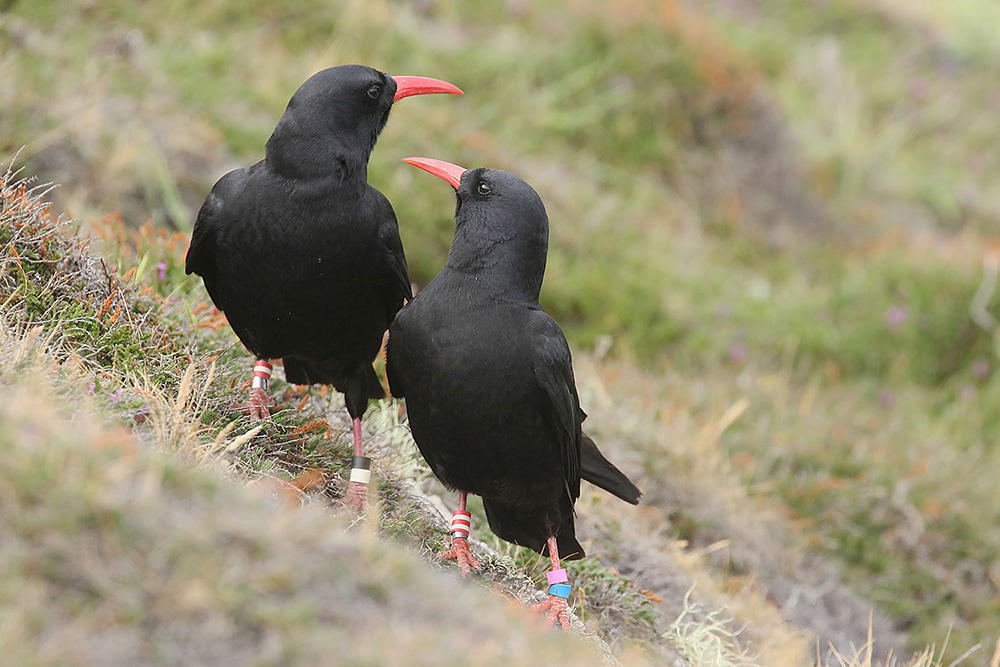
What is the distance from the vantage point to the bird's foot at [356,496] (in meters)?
3.90

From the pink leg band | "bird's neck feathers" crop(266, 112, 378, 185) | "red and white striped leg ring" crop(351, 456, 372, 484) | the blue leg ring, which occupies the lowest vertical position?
the blue leg ring

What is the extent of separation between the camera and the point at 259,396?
4258 mm

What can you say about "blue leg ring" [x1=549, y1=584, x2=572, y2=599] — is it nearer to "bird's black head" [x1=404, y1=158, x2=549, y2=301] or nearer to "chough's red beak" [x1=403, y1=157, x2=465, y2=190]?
"bird's black head" [x1=404, y1=158, x2=549, y2=301]

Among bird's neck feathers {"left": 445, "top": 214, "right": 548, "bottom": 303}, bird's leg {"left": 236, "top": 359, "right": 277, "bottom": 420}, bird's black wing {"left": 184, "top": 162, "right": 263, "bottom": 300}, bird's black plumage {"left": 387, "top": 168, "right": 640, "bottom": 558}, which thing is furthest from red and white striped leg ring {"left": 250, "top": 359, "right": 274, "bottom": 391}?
bird's neck feathers {"left": 445, "top": 214, "right": 548, "bottom": 303}

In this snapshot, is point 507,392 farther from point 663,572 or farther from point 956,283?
point 956,283

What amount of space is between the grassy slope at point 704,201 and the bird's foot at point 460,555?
5.98 feet

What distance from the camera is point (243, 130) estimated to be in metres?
7.31

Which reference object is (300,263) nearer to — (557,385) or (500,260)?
(500,260)

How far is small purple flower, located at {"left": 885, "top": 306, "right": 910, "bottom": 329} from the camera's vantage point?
27.0 ft

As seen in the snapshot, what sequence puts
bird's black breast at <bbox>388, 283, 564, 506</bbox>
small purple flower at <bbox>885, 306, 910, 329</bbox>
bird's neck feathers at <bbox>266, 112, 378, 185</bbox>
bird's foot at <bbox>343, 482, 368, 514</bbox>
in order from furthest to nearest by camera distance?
1. small purple flower at <bbox>885, 306, 910, 329</bbox>
2. bird's neck feathers at <bbox>266, 112, 378, 185</bbox>
3. bird's foot at <bbox>343, 482, 368, 514</bbox>
4. bird's black breast at <bbox>388, 283, 564, 506</bbox>

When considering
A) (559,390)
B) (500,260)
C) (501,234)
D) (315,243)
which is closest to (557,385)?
(559,390)

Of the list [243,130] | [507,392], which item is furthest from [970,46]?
[507,392]

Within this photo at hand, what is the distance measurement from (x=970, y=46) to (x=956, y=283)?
6612 mm

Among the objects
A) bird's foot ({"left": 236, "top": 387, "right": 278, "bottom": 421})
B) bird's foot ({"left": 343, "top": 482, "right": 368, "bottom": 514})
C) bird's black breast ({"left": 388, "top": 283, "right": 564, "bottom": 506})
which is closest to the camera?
bird's black breast ({"left": 388, "top": 283, "right": 564, "bottom": 506})
